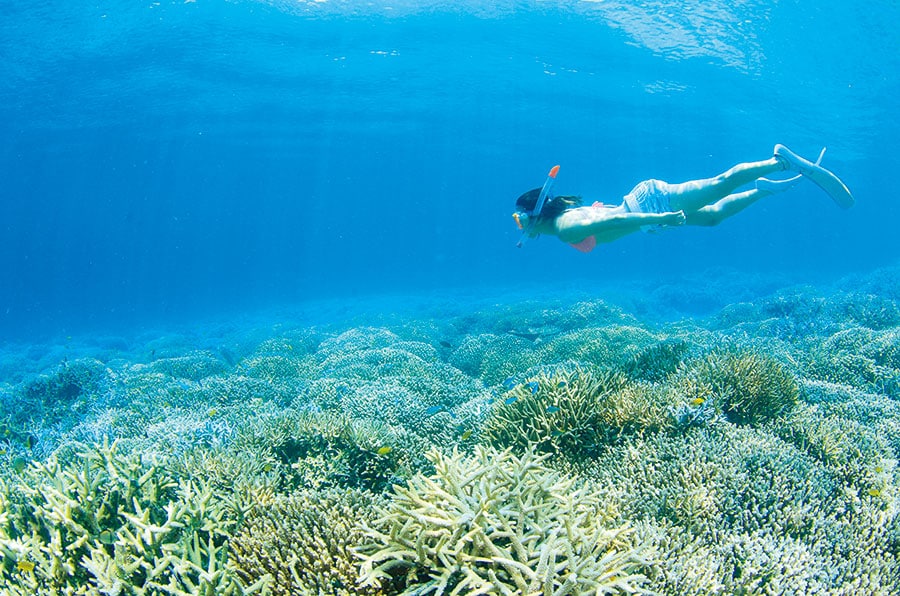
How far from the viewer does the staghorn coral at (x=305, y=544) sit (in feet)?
9.23

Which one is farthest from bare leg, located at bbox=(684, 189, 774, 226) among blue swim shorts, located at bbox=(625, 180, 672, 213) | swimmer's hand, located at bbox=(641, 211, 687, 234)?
swimmer's hand, located at bbox=(641, 211, 687, 234)

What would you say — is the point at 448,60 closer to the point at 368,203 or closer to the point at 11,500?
the point at 11,500

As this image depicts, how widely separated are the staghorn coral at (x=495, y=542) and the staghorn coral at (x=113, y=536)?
873 mm

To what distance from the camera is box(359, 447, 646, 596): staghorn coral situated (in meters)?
2.42

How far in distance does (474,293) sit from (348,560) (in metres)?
42.0

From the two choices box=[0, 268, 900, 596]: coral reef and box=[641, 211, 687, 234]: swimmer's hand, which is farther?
box=[641, 211, 687, 234]: swimmer's hand

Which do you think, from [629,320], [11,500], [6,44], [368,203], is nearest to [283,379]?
[11,500]

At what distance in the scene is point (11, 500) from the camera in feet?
12.3

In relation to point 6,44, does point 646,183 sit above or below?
below

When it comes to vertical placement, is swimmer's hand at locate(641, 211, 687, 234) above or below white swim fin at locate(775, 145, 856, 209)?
below

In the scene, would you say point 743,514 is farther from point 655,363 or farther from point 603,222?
point 603,222

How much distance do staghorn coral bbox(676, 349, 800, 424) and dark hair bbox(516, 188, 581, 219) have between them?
2752 millimetres

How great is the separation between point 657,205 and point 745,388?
2832mm

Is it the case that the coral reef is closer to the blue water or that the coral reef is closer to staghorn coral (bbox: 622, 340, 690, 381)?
staghorn coral (bbox: 622, 340, 690, 381)
